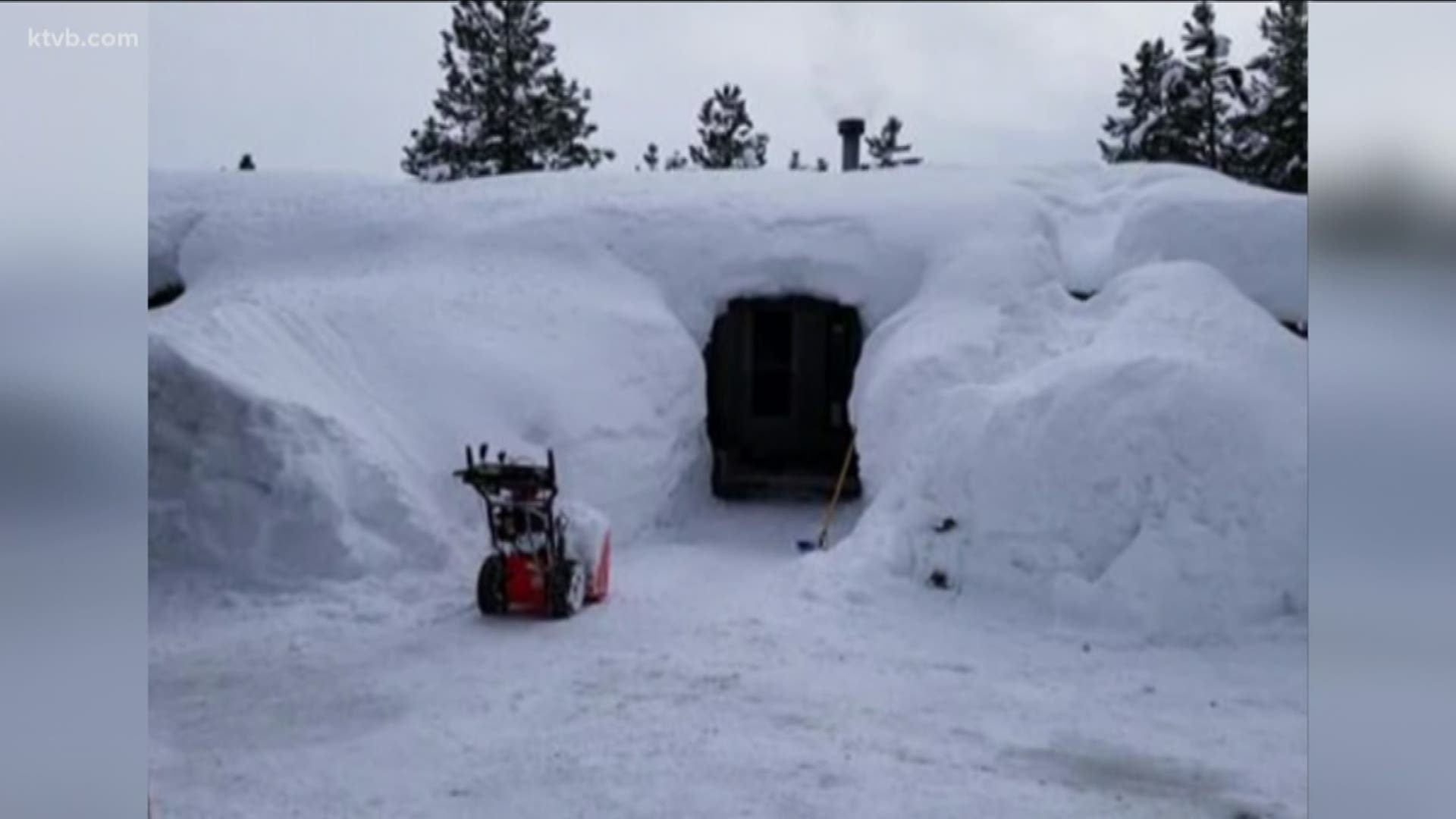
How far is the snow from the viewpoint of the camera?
5.99m

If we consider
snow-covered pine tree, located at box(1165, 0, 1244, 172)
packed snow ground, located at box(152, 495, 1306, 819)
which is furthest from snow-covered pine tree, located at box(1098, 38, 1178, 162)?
packed snow ground, located at box(152, 495, 1306, 819)

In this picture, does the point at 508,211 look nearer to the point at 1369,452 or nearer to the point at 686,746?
the point at 686,746

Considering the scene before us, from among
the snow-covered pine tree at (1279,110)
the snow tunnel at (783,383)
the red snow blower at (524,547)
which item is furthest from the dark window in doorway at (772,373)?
the snow-covered pine tree at (1279,110)

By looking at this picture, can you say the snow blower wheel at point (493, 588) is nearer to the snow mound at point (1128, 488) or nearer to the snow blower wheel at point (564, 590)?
the snow blower wheel at point (564, 590)

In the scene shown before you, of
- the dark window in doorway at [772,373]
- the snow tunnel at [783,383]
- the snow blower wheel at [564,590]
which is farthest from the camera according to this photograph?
the dark window in doorway at [772,373]

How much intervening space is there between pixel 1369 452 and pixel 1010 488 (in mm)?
7845

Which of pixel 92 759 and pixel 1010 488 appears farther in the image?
pixel 1010 488

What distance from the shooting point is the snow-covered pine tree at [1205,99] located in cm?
2788

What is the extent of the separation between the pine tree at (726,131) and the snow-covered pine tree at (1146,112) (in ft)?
31.6

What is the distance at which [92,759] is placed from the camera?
206 centimetres

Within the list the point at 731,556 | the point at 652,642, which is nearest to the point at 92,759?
the point at 652,642

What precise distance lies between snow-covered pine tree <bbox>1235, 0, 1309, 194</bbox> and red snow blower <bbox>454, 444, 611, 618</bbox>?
2035 cm

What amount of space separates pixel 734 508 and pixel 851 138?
26.8 feet

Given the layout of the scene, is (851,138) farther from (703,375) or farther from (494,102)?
(494,102)
